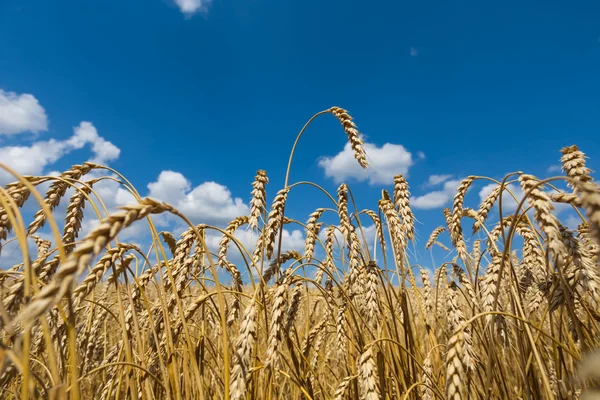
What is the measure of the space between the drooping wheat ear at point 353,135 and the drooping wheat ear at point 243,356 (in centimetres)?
143

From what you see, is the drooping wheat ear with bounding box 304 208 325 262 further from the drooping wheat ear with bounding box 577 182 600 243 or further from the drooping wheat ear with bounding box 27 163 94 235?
the drooping wheat ear with bounding box 577 182 600 243

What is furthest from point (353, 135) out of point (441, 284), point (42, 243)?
point (42, 243)

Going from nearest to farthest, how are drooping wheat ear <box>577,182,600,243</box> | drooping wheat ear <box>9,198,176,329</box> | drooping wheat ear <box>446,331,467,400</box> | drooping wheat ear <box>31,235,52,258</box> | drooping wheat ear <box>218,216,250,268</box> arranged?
drooping wheat ear <box>9,198,176,329</box> → drooping wheat ear <box>577,182,600,243</box> → drooping wheat ear <box>446,331,467,400</box> → drooping wheat ear <box>218,216,250,268</box> → drooping wheat ear <box>31,235,52,258</box>

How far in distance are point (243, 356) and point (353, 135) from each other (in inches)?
70.6

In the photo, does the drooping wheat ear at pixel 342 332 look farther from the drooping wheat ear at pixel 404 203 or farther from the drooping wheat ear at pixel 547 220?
the drooping wheat ear at pixel 547 220

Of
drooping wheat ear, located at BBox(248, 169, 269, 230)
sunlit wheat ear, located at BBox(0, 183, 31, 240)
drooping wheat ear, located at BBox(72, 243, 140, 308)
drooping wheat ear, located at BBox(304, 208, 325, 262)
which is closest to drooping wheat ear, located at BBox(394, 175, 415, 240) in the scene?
drooping wheat ear, located at BBox(304, 208, 325, 262)

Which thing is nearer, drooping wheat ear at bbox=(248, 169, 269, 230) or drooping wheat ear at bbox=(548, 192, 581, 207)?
drooping wheat ear at bbox=(548, 192, 581, 207)

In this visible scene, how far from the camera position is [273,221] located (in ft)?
7.52

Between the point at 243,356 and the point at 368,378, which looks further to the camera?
the point at 368,378

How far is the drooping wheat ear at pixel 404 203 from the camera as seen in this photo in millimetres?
2770

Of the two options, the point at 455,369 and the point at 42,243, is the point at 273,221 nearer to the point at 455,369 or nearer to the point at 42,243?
the point at 455,369

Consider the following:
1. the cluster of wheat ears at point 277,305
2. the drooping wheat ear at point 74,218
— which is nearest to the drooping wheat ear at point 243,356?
the cluster of wheat ears at point 277,305

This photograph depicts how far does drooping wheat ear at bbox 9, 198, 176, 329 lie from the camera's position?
0.75 m

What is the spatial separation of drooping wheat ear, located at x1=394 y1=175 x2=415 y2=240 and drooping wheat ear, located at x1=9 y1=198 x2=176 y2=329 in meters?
2.06
